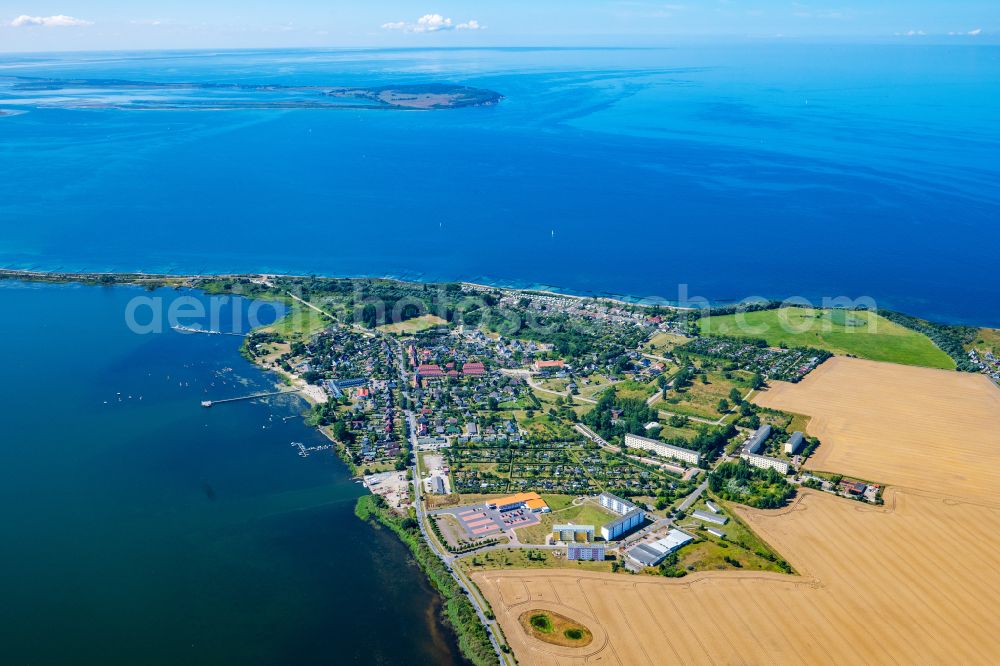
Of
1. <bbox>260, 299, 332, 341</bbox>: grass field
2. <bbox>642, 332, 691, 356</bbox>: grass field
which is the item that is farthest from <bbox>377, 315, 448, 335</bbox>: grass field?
<bbox>642, 332, 691, 356</bbox>: grass field

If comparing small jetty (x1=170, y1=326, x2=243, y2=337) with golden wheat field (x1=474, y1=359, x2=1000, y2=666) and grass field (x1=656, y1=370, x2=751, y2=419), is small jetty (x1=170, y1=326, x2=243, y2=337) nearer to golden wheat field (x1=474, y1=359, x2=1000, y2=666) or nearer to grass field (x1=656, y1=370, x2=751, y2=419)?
grass field (x1=656, y1=370, x2=751, y2=419)

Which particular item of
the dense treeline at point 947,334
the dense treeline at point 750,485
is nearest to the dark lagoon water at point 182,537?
the dense treeline at point 750,485

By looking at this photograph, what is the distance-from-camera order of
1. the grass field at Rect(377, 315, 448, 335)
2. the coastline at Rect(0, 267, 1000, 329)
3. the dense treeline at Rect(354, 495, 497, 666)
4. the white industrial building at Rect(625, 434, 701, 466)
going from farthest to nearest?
the coastline at Rect(0, 267, 1000, 329) < the grass field at Rect(377, 315, 448, 335) < the white industrial building at Rect(625, 434, 701, 466) < the dense treeline at Rect(354, 495, 497, 666)

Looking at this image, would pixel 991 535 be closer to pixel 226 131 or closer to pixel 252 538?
pixel 252 538

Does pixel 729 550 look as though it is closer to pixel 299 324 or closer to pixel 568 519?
pixel 568 519

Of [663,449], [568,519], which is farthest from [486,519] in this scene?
[663,449]

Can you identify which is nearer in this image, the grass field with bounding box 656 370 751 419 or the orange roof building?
the orange roof building

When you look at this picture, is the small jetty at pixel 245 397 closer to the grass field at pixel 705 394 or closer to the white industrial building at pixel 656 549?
the grass field at pixel 705 394

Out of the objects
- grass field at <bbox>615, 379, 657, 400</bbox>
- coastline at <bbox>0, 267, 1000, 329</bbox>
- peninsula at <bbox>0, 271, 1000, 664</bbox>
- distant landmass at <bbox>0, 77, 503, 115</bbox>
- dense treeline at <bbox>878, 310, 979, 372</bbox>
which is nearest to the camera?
peninsula at <bbox>0, 271, 1000, 664</bbox>
